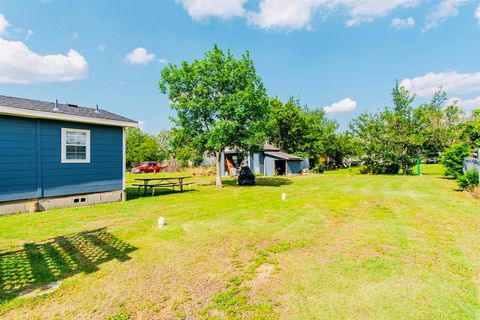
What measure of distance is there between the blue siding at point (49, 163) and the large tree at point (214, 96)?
502 cm

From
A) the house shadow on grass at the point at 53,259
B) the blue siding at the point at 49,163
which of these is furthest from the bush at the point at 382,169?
the house shadow on grass at the point at 53,259

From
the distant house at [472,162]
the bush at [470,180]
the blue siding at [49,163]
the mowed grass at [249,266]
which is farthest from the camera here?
the distant house at [472,162]

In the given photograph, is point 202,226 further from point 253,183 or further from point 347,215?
point 253,183

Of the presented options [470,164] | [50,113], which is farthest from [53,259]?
[470,164]

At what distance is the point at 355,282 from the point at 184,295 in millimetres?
2382

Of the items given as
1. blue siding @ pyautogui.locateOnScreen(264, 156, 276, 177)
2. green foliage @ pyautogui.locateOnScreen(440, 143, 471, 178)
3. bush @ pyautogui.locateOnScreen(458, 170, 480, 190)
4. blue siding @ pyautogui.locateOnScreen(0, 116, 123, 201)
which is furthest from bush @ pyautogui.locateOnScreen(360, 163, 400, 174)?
blue siding @ pyautogui.locateOnScreen(0, 116, 123, 201)

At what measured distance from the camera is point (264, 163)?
2609 centimetres

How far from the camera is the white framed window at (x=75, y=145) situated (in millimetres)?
9320

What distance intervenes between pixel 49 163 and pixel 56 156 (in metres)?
0.34

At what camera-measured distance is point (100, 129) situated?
10352mm

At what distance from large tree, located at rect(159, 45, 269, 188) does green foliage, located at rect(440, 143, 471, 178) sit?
41.6ft

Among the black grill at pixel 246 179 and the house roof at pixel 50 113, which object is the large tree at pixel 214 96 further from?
the house roof at pixel 50 113

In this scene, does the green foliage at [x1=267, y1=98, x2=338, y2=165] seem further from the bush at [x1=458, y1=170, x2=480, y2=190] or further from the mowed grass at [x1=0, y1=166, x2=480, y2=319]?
the mowed grass at [x1=0, y1=166, x2=480, y2=319]

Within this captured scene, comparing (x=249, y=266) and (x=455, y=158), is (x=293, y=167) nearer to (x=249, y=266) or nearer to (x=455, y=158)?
(x=455, y=158)
